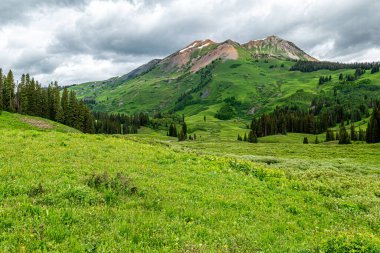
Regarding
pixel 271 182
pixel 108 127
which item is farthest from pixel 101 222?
pixel 108 127

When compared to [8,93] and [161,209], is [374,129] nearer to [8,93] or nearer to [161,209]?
[161,209]

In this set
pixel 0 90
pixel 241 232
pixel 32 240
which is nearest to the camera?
pixel 32 240

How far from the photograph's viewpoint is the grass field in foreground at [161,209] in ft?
29.6

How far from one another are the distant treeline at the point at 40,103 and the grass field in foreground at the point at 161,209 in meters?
115

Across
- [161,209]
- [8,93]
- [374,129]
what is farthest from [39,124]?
[374,129]

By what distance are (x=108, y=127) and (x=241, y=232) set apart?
191121mm

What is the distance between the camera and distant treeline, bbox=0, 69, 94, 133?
12231 cm

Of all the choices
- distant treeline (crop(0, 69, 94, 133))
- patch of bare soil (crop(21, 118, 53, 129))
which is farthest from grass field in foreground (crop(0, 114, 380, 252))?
distant treeline (crop(0, 69, 94, 133))

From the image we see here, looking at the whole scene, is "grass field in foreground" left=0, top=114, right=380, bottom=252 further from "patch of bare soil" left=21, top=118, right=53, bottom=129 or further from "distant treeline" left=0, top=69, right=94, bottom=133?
"distant treeline" left=0, top=69, right=94, bottom=133

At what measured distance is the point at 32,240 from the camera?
813 centimetres

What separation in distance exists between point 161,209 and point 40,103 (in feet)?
448

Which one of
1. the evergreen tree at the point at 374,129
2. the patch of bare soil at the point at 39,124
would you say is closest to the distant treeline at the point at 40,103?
the patch of bare soil at the point at 39,124

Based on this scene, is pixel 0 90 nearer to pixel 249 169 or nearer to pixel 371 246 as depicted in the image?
pixel 249 169

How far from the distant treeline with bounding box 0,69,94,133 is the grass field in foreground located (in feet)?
378
